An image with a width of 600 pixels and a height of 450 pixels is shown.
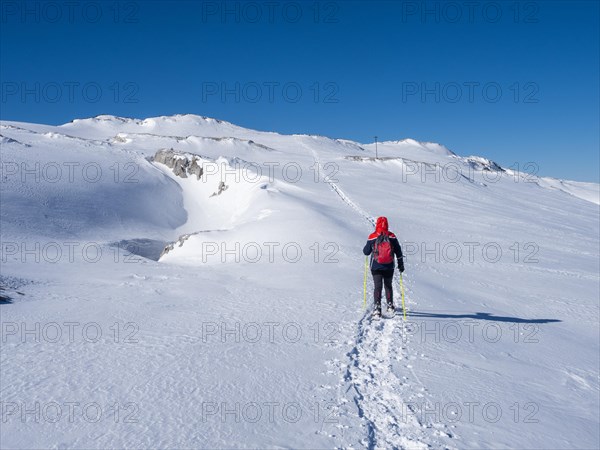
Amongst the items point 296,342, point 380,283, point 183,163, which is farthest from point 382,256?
point 183,163

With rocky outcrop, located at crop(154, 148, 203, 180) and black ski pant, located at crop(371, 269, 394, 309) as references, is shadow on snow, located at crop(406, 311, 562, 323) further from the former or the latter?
rocky outcrop, located at crop(154, 148, 203, 180)

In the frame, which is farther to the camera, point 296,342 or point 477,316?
point 477,316

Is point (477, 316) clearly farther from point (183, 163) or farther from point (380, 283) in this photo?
point (183, 163)

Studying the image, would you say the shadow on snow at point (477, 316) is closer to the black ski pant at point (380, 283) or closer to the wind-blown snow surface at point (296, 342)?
the wind-blown snow surface at point (296, 342)

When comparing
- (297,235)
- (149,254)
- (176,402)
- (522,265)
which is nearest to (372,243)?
(176,402)

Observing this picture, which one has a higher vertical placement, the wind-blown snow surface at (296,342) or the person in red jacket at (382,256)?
the person in red jacket at (382,256)

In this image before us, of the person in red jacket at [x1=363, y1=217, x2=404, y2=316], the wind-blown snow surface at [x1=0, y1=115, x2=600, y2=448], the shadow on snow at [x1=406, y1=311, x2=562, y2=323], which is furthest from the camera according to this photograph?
the shadow on snow at [x1=406, y1=311, x2=562, y2=323]

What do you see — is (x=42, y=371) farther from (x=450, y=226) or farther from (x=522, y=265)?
(x=450, y=226)

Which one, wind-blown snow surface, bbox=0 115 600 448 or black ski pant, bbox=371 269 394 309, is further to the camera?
black ski pant, bbox=371 269 394 309

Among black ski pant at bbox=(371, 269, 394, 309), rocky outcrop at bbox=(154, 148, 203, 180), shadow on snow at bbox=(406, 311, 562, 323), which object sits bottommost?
shadow on snow at bbox=(406, 311, 562, 323)

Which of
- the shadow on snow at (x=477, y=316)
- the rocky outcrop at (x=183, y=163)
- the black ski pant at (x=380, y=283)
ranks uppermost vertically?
the rocky outcrop at (x=183, y=163)

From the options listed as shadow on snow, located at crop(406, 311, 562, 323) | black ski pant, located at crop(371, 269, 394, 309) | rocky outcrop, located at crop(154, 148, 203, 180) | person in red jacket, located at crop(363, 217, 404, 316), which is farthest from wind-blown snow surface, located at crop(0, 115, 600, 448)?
rocky outcrop, located at crop(154, 148, 203, 180)

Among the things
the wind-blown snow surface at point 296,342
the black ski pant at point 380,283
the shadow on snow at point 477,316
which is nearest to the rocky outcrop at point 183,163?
the wind-blown snow surface at point 296,342

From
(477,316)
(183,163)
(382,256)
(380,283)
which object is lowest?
(477,316)
